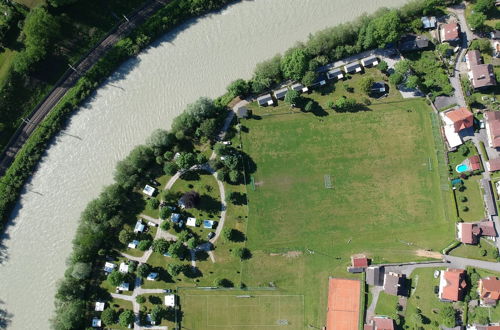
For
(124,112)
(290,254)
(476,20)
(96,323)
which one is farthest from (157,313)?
(476,20)

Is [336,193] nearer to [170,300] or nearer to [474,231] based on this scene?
[474,231]

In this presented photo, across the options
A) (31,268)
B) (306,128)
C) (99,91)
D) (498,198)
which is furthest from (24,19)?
(498,198)

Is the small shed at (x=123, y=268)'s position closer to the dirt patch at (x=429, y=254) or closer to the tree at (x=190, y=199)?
the tree at (x=190, y=199)

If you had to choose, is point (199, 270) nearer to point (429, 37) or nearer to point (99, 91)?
point (99, 91)

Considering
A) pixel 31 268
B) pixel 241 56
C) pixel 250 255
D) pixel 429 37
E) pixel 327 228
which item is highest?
pixel 429 37

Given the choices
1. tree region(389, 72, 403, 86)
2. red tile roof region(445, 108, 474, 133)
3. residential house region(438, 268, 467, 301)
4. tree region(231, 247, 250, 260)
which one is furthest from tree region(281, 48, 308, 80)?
residential house region(438, 268, 467, 301)

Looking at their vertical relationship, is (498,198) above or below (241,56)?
below
